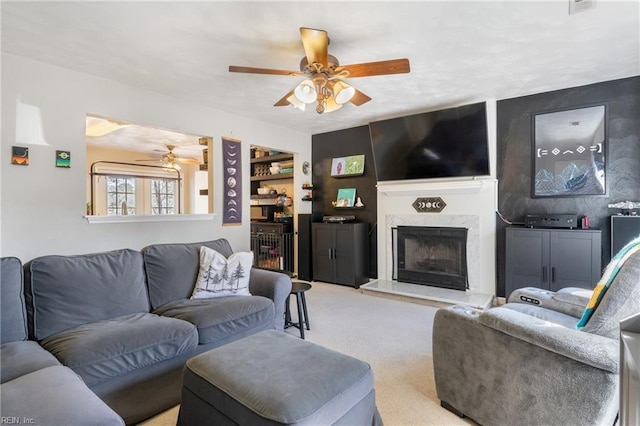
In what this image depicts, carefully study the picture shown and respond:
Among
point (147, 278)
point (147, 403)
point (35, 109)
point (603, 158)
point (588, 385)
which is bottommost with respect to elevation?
point (147, 403)

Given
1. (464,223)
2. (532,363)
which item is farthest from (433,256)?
(532,363)

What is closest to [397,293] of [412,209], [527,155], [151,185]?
[412,209]

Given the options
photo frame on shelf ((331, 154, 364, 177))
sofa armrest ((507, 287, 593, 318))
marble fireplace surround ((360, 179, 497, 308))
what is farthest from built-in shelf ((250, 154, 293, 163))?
sofa armrest ((507, 287, 593, 318))

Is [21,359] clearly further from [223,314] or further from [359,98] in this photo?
[359,98]

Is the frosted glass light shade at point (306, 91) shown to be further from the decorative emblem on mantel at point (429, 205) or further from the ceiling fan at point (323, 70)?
the decorative emblem on mantel at point (429, 205)

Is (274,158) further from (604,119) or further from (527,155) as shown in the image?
(604,119)

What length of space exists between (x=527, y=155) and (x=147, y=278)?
13.5ft

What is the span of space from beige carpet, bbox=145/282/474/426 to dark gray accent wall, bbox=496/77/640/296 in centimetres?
151

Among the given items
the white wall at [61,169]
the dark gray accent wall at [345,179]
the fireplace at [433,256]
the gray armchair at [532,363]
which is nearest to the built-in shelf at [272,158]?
the dark gray accent wall at [345,179]

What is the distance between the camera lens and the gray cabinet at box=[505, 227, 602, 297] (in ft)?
10.4

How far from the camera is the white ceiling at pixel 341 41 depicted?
2086mm

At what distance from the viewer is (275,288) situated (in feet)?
8.91

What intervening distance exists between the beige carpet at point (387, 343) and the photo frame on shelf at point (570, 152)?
1971 mm

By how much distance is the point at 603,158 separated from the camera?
131 inches
